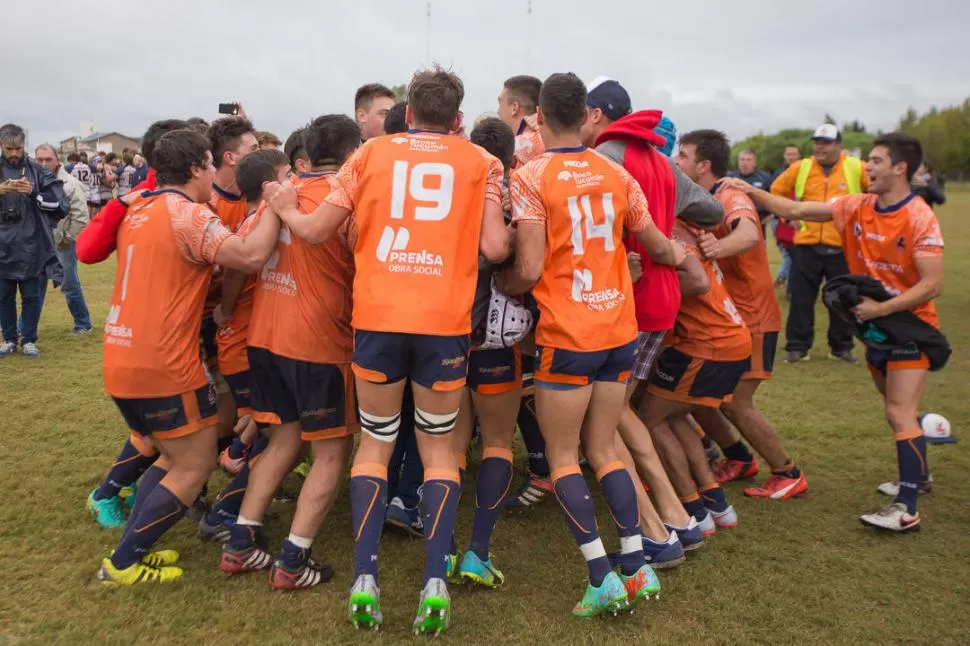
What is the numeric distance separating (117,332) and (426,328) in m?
1.65

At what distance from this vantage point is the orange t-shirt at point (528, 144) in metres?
5.10

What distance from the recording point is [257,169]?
12.9 ft

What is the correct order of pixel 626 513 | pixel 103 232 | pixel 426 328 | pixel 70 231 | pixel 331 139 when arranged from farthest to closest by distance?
pixel 70 231, pixel 103 232, pixel 331 139, pixel 626 513, pixel 426 328

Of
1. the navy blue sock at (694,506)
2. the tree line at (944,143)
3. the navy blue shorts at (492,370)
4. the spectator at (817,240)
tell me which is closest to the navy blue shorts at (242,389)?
the navy blue shorts at (492,370)

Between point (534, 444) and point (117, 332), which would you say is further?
point (534, 444)

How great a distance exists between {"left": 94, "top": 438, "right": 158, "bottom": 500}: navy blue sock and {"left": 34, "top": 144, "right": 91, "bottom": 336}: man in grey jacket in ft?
17.2

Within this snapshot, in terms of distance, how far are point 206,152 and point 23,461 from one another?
10.1 ft

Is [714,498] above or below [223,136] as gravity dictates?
below

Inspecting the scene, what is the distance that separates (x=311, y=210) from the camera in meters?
3.67

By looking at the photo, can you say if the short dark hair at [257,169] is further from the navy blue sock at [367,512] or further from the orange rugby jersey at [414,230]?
the navy blue sock at [367,512]

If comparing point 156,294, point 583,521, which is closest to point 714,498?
point 583,521

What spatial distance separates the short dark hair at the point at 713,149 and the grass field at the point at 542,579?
227 cm

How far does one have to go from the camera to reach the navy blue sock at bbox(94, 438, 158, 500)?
449 cm

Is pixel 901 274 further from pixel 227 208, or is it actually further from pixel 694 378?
pixel 227 208
